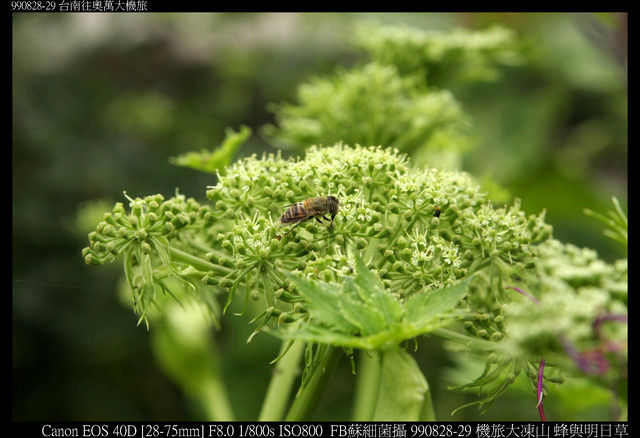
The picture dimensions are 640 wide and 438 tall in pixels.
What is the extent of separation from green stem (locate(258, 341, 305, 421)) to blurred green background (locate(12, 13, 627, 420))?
1352 millimetres

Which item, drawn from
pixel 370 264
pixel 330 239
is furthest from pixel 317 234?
pixel 370 264

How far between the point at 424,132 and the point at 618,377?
4.40 ft

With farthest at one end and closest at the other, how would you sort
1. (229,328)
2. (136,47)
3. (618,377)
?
(136,47), (229,328), (618,377)

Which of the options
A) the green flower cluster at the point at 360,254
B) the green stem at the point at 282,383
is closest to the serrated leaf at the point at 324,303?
the green flower cluster at the point at 360,254

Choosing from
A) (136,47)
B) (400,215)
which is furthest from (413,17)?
(400,215)

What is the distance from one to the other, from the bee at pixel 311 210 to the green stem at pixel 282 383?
1.29 ft

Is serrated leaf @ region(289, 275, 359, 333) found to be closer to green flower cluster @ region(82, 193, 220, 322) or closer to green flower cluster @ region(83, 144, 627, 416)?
green flower cluster @ region(83, 144, 627, 416)

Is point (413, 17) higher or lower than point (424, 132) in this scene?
higher

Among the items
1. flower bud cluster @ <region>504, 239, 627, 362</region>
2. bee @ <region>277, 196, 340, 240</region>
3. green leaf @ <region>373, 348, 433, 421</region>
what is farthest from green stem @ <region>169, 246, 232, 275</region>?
flower bud cluster @ <region>504, 239, 627, 362</region>

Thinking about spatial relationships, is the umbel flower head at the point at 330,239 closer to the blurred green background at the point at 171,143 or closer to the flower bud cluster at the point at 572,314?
the flower bud cluster at the point at 572,314

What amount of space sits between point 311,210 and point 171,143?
3.13 meters

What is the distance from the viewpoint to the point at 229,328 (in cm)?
409
